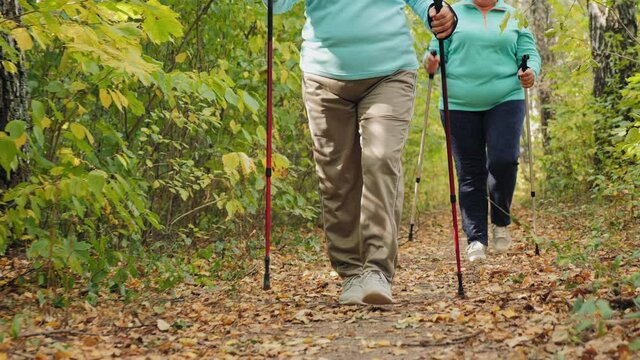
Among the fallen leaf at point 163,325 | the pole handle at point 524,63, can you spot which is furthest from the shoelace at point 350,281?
the pole handle at point 524,63

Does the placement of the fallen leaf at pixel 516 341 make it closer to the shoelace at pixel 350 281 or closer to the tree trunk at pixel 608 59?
the shoelace at pixel 350 281

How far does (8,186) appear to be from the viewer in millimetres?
4598

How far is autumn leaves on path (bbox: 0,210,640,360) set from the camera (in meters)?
3.01

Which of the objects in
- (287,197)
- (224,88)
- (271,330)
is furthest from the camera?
(287,197)

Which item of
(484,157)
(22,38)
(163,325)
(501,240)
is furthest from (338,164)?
(501,240)

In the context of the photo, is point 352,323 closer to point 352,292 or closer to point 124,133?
point 352,292

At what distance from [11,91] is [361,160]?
2150 millimetres

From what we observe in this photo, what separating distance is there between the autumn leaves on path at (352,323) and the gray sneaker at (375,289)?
6 centimetres

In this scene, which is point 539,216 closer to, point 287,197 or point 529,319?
point 287,197

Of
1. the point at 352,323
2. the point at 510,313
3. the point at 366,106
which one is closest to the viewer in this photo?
the point at 510,313

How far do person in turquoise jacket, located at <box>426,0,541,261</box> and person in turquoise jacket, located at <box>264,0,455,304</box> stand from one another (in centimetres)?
170

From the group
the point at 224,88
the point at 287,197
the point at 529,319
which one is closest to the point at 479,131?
the point at 287,197

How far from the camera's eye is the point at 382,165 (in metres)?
4.21

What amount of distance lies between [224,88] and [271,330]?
1527mm
